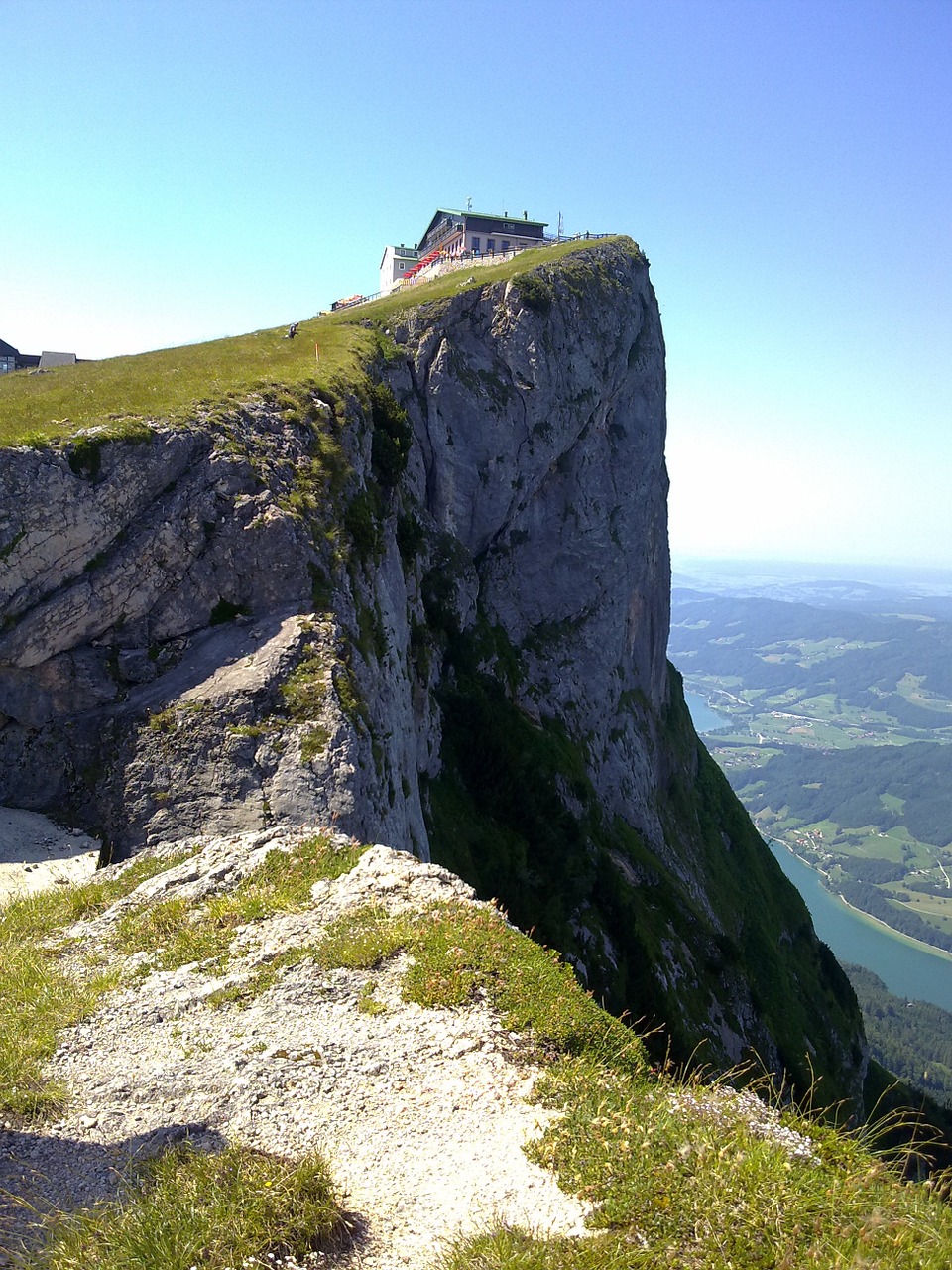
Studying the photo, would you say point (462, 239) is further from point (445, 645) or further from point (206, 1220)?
point (206, 1220)

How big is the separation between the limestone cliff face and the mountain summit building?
1758 centimetres

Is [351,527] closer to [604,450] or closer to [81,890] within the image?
[81,890]

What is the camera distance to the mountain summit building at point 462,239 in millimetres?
82875

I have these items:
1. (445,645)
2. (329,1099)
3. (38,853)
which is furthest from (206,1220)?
(445,645)

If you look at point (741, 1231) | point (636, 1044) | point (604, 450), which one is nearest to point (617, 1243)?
point (741, 1231)

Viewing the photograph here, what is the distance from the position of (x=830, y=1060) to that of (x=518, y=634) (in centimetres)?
5248

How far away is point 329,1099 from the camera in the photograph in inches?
352

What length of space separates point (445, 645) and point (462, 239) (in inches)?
2360

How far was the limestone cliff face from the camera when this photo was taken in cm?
2220

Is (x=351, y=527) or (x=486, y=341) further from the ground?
(x=486, y=341)

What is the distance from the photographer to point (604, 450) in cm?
7044

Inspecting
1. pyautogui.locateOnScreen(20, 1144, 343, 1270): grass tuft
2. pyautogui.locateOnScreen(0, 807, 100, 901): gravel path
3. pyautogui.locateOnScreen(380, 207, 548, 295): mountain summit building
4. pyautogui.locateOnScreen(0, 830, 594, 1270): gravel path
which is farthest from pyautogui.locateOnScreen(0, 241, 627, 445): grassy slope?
pyautogui.locateOnScreen(380, 207, 548, 295): mountain summit building

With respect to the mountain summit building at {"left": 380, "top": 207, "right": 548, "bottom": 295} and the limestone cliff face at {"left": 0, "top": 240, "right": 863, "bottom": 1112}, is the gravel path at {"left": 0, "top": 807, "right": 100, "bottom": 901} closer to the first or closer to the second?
the limestone cliff face at {"left": 0, "top": 240, "right": 863, "bottom": 1112}

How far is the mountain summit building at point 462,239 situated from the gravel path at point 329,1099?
80.7m
